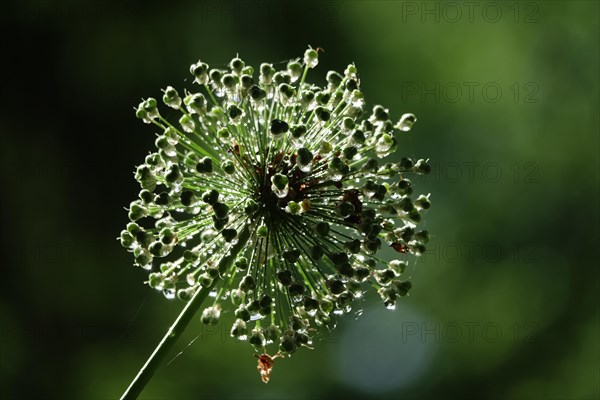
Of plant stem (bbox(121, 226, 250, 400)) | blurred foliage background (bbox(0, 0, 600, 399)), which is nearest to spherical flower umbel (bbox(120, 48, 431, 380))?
plant stem (bbox(121, 226, 250, 400))

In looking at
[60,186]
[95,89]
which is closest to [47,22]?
[95,89]

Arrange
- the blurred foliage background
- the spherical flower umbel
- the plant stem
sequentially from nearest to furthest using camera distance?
1. the plant stem
2. the spherical flower umbel
3. the blurred foliage background

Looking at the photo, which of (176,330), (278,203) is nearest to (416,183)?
(278,203)

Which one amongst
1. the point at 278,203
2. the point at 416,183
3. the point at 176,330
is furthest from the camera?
the point at 416,183

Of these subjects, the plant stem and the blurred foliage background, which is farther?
the blurred foliage background

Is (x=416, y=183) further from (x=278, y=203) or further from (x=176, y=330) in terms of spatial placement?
(x=176, y=330)

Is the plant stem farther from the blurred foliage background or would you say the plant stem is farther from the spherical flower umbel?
the blurred foliage background

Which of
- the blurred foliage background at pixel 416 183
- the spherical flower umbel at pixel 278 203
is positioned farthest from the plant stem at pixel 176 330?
the blurred foliage background at pixel 416 183
